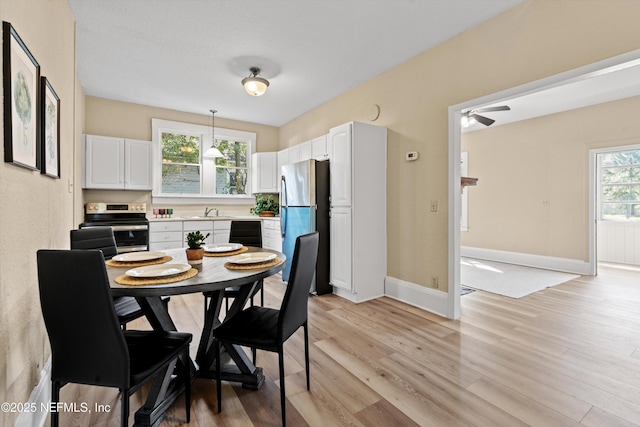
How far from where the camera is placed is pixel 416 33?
294 centimetres

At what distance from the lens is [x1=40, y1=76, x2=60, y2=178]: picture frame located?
1.73 metres

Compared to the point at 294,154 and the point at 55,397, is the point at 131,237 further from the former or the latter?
the point at 55,397

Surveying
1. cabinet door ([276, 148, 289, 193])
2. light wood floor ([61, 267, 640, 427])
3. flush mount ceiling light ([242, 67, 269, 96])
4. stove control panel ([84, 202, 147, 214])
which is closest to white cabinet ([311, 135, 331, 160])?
cabinet door ([276, 148, 289, 193])

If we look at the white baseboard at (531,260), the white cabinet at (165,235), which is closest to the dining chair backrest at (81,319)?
the white cabinet at (165,235)

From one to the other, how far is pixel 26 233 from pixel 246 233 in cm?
185

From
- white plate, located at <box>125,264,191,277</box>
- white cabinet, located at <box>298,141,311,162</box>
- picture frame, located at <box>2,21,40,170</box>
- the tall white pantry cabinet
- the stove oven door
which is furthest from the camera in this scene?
white cabinet, located at <box>298,141,311,162</box>

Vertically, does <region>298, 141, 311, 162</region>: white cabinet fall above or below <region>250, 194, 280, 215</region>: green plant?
above

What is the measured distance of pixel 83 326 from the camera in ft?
3.95

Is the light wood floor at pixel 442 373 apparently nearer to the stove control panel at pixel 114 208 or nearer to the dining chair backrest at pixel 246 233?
the dining chair backrest at pixel 246 233

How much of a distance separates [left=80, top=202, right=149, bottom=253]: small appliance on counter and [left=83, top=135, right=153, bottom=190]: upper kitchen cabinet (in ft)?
1.11

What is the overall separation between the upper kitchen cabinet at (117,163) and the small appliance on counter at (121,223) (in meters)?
0.34

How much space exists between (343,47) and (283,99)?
1761mm

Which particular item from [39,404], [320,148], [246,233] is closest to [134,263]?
[39,404]

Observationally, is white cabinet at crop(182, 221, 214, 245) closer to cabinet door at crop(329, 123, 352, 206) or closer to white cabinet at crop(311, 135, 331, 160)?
white cabinet at crop(311, 135, 331, 160)
